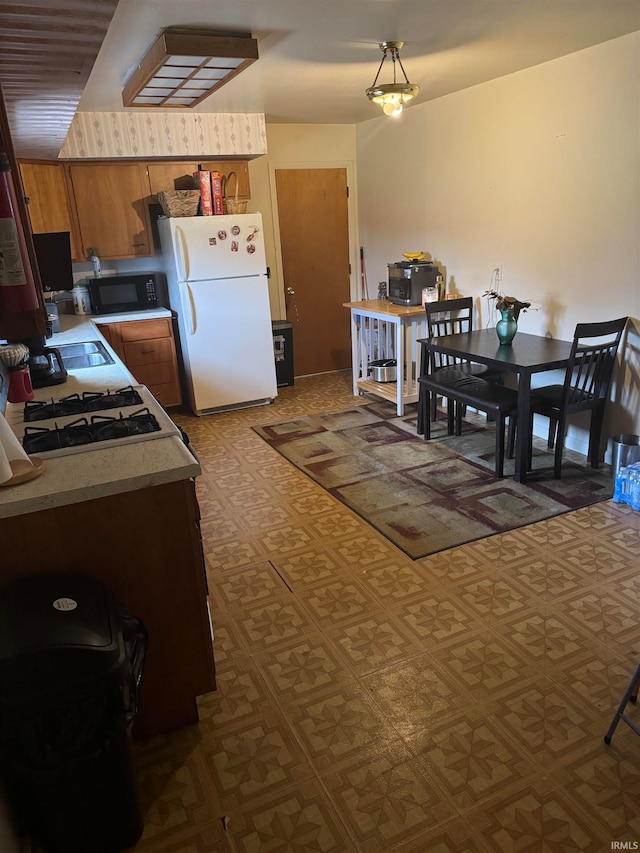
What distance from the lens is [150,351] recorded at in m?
4.98

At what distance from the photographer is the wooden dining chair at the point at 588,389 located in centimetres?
346

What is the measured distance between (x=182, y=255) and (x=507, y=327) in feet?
8.11

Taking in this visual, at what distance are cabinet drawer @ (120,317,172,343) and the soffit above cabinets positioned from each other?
2.14 metres

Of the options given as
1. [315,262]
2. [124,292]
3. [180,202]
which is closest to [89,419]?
[180,202]

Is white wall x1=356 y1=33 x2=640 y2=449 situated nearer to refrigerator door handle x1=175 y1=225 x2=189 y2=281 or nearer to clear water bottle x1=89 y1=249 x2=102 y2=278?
refrigerator door handle x1=175 y1=225 x2=189 y2=281

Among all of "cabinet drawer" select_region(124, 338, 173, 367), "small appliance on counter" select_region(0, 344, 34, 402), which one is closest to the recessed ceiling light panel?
"small appliance on counter" select_region(0, 344, 34, 402)

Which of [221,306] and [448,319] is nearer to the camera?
[448,319]

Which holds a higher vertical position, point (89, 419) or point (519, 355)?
point (89, 419)

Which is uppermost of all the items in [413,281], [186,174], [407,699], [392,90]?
[392,90]

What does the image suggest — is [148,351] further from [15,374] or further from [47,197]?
[15,374]

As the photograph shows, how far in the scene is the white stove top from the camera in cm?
199

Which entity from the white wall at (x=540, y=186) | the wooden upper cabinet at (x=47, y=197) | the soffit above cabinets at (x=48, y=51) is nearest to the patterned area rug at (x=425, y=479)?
the white wall at (x=540, y=186)

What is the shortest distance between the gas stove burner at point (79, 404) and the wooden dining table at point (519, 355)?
2.14 meters

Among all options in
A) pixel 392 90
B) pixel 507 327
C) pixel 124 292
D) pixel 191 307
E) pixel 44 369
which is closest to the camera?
pixel 44 369
